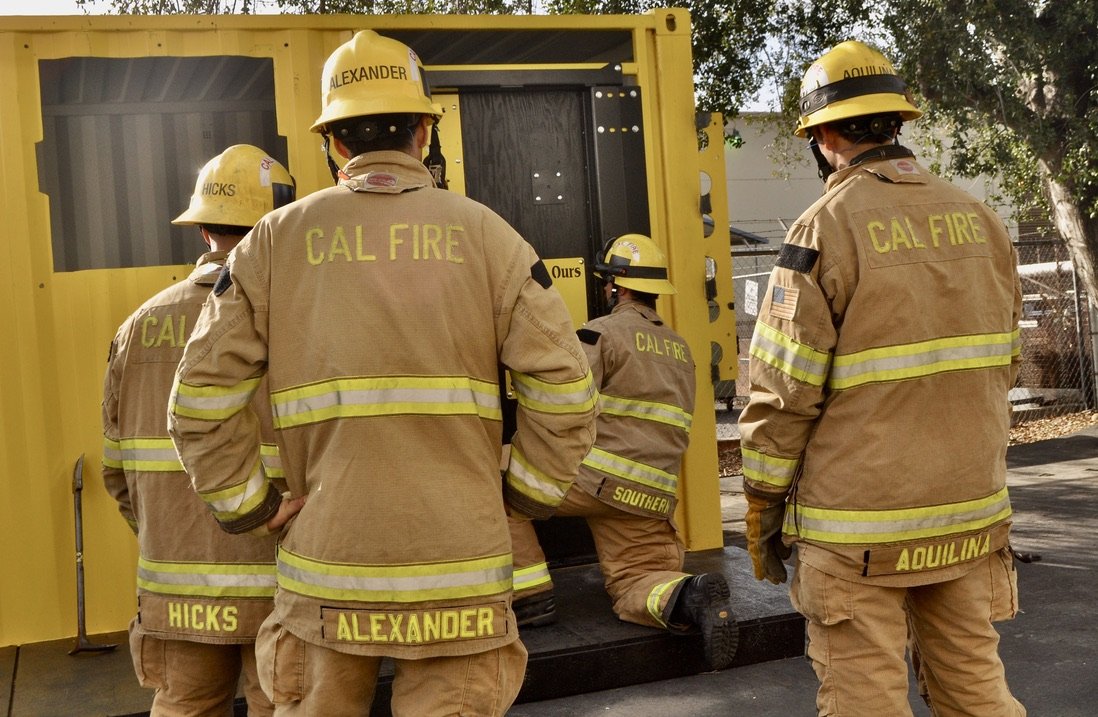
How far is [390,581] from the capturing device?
2510 millimetres

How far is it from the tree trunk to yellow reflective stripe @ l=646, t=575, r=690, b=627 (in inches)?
342

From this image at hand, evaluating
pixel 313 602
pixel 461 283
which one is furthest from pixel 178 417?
pixel 461 283

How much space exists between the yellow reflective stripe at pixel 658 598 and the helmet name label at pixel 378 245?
2.59 metres

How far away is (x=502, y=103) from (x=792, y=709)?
337 centimetres

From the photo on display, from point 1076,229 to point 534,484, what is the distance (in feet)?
35.7

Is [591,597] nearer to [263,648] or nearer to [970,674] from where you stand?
[970,674]

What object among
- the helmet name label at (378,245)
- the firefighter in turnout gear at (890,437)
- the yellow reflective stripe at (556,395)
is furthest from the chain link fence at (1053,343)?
the helmet name label at (378,245)

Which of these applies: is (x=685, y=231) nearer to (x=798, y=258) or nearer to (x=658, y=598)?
(x=658, y=598)

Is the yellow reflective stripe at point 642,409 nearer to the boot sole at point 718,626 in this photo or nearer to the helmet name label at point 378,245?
the boot sole at point 718,626

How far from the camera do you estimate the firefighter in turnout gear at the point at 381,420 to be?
251 centimetres

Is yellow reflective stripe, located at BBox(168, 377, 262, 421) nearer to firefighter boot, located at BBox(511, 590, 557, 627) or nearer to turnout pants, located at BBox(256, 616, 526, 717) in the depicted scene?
turnout pants, located at BBox(256, 616, 526, 717)

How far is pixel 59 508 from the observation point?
17.7ft

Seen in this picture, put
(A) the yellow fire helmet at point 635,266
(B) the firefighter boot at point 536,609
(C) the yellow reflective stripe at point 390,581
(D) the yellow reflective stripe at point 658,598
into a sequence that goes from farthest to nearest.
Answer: (A) the yellow fire helmet at point 635,266
(B) the firefighter boot at point 536,609
(D) the yellow reflective stripe at point 658,598
(C) the yellow reflective stripe at point 390,581

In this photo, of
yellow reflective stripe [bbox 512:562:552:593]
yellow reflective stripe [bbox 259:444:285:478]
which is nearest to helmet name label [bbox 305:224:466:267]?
yellow reflective stripe [bbox 259:444:285:478]
